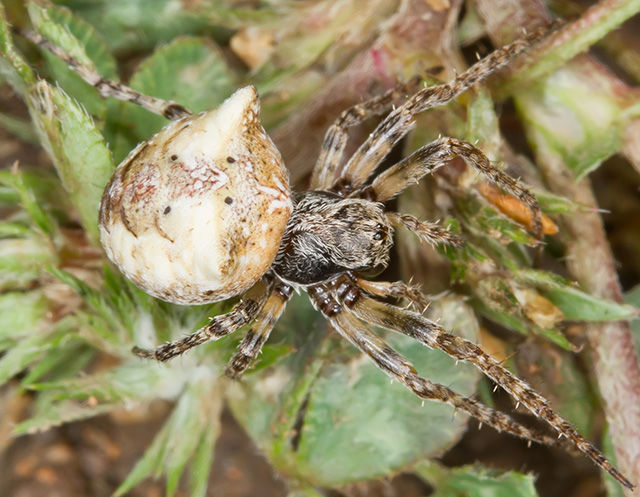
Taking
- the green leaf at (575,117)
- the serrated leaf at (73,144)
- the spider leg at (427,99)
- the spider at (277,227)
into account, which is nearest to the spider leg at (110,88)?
the spider at (277,227)

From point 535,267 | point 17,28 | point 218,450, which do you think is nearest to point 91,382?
point 218,450

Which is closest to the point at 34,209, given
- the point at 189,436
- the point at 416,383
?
the point at 189,436

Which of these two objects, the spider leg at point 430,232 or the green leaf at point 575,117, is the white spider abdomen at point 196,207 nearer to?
the spider leg at point 430,232

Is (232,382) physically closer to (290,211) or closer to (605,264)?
(290,211)

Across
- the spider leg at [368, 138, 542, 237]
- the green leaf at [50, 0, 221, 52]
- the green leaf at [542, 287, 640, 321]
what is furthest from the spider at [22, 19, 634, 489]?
the green leaf at [50, 0, 221, 52]

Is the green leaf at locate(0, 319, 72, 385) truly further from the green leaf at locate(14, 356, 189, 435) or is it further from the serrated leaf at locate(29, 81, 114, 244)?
the serrated leaf at locate(29, 81, 114, 244)

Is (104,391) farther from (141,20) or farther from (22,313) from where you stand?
(141,20)

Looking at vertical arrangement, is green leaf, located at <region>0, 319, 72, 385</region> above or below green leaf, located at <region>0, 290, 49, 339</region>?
below
